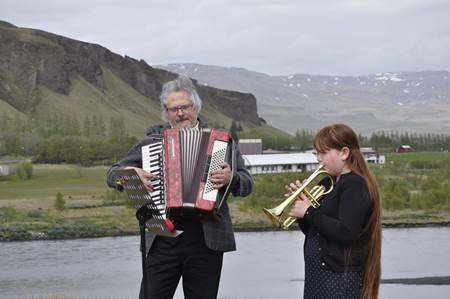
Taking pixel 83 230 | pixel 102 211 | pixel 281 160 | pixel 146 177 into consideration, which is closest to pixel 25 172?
pixel 281 160

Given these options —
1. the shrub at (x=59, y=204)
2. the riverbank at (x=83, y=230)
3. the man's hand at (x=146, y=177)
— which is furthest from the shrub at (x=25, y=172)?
the man's hand at (x=146, y=177)

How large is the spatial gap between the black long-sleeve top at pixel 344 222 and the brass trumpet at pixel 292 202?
0.22ft

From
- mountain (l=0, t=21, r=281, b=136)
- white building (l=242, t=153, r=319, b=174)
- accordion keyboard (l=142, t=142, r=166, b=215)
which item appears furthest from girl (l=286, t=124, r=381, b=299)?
mountain (l=0, t=21, r=281, b=136)

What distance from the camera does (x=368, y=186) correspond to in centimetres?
655

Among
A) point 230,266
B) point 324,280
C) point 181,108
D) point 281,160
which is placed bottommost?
point 230,266

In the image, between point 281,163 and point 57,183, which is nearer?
point 57,183

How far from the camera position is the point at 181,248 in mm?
7215

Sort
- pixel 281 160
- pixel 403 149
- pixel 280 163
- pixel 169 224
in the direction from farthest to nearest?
pixel 403 149 < pixel 281 160 < pixel 280 163 < pixel 169 224

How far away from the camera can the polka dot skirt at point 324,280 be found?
6.58 m

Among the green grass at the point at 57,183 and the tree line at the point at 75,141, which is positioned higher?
the tree line at the point at 75,141

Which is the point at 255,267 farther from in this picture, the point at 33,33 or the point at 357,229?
the point at 33,33

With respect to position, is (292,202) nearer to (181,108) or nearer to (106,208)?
(181,108)

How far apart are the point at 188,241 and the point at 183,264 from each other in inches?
6.8

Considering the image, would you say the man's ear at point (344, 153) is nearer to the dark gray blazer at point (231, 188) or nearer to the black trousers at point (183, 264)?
the dark gray blazer at point (231, 188)
